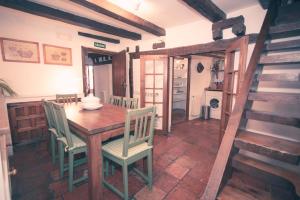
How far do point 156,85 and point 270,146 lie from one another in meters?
2.83

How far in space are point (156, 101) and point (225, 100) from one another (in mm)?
1678

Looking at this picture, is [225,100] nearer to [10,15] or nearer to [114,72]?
Answer: [114,72]

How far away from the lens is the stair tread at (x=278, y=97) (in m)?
1.29

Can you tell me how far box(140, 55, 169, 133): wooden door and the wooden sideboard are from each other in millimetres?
2289

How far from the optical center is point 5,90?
2846 millimetres

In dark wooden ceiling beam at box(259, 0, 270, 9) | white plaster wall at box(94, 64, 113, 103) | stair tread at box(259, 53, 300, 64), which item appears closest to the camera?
stair tread at box(259, 53, 300, 64)

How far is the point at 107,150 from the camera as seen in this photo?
1701 mm

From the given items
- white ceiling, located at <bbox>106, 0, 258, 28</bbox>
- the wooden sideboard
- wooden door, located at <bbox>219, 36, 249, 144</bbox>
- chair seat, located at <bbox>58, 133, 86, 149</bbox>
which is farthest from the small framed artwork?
wooden door, located at <bbox>219, 36, 249, 144</bbox>

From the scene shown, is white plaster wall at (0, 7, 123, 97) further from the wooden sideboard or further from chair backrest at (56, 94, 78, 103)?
chair backrest at (56, 94, 78, 103)

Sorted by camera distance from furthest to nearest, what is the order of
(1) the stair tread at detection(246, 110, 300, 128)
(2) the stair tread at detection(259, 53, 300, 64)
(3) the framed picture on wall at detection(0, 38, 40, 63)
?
(3) the framed picture on wall at detection(0, 38, 40, 63) → (2) the stair tread at detection(259, 53, 300, 64) → (1) the stair tread at detection(246, 110, 300, 128)

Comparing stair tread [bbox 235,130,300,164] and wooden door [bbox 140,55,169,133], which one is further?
wooden door [bbox 140,55,169,133]

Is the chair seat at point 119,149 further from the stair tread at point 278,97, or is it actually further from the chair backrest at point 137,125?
the stair tread at point 278,97

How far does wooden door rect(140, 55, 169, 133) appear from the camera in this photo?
12.0ft

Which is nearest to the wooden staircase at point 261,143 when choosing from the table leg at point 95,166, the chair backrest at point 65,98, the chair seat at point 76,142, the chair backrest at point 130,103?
the table leg at point 95,166
